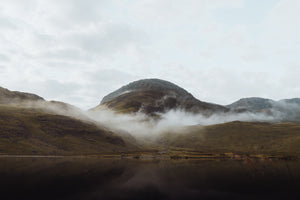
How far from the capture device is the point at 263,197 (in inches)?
1437

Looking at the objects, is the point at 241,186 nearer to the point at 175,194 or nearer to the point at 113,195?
the point at 175,194

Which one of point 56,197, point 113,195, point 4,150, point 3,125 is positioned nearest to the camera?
point 56,197

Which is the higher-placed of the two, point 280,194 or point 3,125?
point 3,125

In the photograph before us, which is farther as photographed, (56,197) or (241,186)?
(241,186)

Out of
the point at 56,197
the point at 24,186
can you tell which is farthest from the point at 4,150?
the point at 56,197

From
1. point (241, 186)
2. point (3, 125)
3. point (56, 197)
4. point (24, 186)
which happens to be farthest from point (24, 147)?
point (241, 186)

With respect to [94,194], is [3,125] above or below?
above

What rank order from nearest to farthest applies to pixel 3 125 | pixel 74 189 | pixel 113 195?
pixel 113 195, pixel 74 189, pixel 3 125

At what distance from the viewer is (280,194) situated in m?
38.4

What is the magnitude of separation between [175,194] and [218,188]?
10.3m

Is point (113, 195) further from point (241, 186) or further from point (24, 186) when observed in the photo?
point (241, 186)

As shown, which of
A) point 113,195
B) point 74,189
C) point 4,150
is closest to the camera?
point 113,195

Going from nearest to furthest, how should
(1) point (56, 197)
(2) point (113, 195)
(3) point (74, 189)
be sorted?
(1) point (56, 197)
(2) point (113, 195)
(3) point (74, 189)

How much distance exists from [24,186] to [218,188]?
3694 cm
